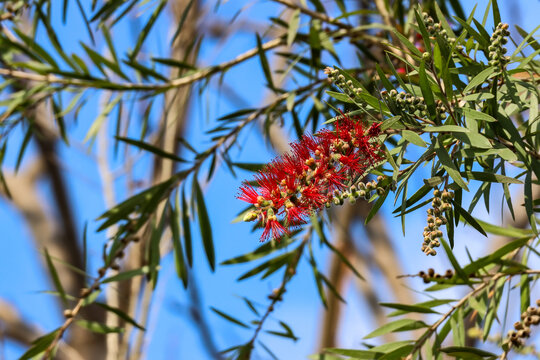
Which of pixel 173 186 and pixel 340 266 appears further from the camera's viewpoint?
pixel 340 266

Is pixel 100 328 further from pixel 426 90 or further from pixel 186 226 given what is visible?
pixel 426 90

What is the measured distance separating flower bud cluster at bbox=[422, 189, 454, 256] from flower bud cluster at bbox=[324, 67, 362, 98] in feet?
0.29

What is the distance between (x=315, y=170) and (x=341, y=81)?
0.22 feet

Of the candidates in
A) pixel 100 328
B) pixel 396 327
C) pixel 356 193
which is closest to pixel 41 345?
pixel 100 328

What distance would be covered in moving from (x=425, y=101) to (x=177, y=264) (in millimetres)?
533

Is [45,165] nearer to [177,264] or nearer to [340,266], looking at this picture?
[340,266]

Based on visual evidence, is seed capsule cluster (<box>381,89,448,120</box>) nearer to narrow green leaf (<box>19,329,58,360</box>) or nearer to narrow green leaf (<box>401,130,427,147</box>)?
narrow green leaf (<box>401,130,427,147</box>)

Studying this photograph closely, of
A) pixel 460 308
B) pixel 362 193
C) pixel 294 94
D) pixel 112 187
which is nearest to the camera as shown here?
pixel 362 193

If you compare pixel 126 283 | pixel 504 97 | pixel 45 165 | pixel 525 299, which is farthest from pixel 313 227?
pixel 45 165

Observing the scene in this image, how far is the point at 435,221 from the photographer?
390 mm

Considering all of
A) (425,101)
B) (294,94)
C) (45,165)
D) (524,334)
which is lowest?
(524,334)

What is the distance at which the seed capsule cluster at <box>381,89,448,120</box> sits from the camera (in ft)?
1.32

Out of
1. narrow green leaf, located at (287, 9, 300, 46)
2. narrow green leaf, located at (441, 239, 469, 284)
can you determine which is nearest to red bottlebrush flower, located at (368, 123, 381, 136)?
narrow green leaf, located at (441, 239, 469, 284)

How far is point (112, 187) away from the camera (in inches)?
70.4
